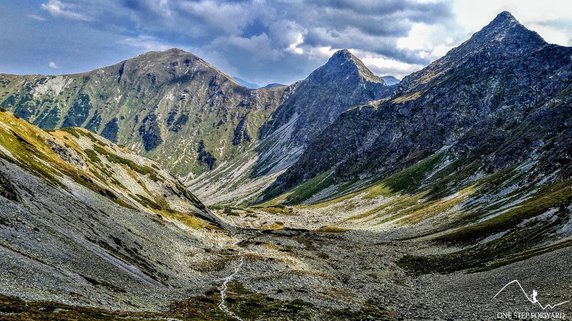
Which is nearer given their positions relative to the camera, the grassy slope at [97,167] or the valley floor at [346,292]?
the valley floor at [346,292]

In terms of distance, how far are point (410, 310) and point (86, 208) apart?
56.7 meters

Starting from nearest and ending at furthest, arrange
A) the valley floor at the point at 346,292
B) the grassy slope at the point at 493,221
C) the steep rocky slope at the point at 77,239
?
the steep rocky slope at the point at 77,239
the valley floor at the point at 346,292
the grassy slope at the point at 493,221

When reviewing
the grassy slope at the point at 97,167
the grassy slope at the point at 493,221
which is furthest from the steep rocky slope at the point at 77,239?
the grassy slope at the point at 493,221

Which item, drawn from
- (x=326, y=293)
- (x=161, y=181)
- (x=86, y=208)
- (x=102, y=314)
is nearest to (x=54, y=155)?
(x=86, y=208)

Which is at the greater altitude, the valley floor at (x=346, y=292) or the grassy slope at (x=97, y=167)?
the grassy slope at (x=97, y=167)

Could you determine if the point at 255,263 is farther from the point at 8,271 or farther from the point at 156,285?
the point at 8,271

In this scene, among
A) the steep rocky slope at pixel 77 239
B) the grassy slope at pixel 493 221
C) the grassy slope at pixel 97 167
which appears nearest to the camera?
the steep rocky slope at pixel 77 239

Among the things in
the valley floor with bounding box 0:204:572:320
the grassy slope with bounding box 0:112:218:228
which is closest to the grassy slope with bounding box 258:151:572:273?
the valley floor with bounding box 0:204:572:320

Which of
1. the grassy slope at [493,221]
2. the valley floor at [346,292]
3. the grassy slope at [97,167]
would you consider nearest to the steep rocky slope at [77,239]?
the grassy slope at [97,167]

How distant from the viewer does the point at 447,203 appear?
555 feet

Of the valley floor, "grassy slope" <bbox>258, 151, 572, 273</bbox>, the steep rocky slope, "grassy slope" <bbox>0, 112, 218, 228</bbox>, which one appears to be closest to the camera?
the steep rocky slope

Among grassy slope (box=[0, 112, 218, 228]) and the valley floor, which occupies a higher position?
grassy slope (box=[0, 112, 218, 228])

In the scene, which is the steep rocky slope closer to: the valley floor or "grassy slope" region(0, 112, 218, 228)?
"grassy slope" region(0, 112, 218, 228)

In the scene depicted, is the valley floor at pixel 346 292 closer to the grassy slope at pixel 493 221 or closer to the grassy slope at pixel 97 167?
the grassy slope at pixel 493 221
